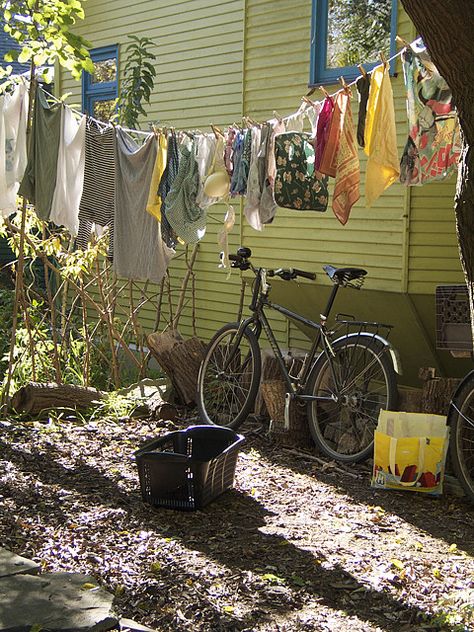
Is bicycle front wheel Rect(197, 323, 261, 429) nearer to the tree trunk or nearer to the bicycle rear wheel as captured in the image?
the bicycle rear wheel

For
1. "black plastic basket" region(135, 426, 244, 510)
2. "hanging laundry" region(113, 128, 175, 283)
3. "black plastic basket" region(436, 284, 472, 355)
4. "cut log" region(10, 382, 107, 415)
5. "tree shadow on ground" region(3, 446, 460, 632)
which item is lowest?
"tree shadow on ground" region(3, 446, 460, 632)

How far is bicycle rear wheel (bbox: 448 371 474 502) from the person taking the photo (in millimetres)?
5562

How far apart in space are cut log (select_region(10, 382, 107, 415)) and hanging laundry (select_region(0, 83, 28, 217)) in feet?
5.65

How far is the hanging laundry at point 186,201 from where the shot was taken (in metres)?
6.90

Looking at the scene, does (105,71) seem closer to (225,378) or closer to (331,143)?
(225,378)

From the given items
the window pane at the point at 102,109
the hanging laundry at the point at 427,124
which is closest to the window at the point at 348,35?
the hanging laundry at the point at 427,124

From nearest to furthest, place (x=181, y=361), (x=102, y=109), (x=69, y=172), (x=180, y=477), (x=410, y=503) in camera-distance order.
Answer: (x=180, y=477) → (x=410, y=503) → (x=69, y=172) → (x=181, y=361) → (x=102, y=109)

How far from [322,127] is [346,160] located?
0.28m

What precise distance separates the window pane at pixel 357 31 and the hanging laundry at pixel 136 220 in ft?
6.49

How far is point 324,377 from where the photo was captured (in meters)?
6.67

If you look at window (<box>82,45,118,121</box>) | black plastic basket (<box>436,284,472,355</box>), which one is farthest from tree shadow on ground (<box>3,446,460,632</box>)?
window (<box>82,45,118,121</box>)

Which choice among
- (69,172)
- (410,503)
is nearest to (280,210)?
(69,172)

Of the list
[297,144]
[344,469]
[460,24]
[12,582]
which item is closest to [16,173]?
[297,144]

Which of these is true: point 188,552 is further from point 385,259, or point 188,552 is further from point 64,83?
point 64,83
